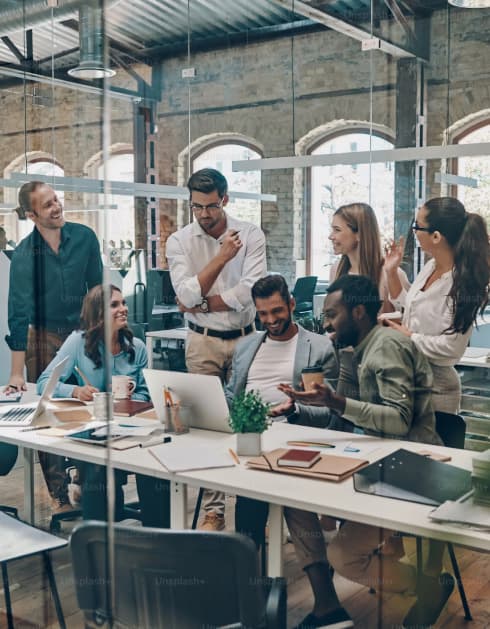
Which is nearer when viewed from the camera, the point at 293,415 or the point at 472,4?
the point at 472,4

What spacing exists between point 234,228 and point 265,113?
1.40 feet

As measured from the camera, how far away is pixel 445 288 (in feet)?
7.63

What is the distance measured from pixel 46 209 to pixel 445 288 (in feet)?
4.18

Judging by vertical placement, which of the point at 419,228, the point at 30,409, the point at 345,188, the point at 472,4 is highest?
the point at 472,4

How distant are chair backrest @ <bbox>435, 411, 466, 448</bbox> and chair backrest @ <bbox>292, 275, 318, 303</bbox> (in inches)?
23.7

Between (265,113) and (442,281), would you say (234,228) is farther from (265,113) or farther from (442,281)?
(442,281)

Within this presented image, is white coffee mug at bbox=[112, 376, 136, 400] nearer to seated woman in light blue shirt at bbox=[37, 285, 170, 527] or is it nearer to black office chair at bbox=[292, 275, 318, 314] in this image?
seated woman in light blue shirt at bbox=[37, 285, 170, 527]

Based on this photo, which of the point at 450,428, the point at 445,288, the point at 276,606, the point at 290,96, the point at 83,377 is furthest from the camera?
the point at 290,96

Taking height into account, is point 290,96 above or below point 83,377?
above

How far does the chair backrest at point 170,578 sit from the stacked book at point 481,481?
0.57 metres

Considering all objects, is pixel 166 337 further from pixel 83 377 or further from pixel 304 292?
pixel 83 377

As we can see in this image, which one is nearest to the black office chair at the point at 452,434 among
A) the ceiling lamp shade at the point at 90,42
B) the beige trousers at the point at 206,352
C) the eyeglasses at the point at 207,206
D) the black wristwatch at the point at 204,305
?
the beige trousers at the point at 206,352

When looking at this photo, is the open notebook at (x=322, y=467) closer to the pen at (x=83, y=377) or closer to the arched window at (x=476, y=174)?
the pen at (x=83, y=377)

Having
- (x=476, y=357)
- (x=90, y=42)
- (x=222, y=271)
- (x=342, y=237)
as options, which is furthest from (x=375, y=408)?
(x=90, y=42)
